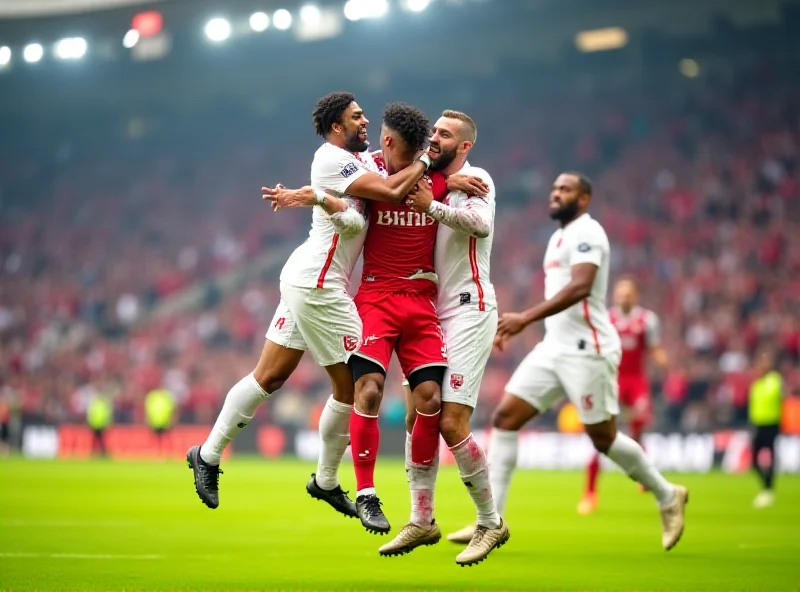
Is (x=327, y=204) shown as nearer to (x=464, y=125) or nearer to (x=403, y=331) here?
(x=403, y=331)

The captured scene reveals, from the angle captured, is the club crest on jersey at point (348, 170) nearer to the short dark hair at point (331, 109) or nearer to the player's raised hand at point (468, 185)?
the short dark hair at point (331, 109)

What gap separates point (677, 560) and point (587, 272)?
7.90 ft

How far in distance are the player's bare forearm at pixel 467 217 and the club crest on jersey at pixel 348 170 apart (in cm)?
56

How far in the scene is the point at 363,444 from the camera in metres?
7.93

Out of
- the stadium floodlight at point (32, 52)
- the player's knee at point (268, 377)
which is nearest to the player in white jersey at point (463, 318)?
the player's knee at point (268, 377)

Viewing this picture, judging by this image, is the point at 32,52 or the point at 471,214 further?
the point at 32,52

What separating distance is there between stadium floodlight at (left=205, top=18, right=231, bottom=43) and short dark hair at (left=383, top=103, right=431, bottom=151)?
28.6 meters

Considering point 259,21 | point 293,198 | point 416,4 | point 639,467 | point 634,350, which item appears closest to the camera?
point 293,198

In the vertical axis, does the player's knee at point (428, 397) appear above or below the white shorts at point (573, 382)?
below

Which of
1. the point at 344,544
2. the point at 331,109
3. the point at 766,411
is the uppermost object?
the point at 331,109

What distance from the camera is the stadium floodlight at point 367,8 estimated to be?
34.1 meters

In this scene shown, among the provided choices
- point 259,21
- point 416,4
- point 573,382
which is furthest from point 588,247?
point 259,21

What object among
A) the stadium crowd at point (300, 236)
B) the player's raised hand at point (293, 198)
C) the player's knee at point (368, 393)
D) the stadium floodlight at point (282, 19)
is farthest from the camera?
the stadium floodlight at point (282, 19)

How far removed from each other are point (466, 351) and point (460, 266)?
58 cm
